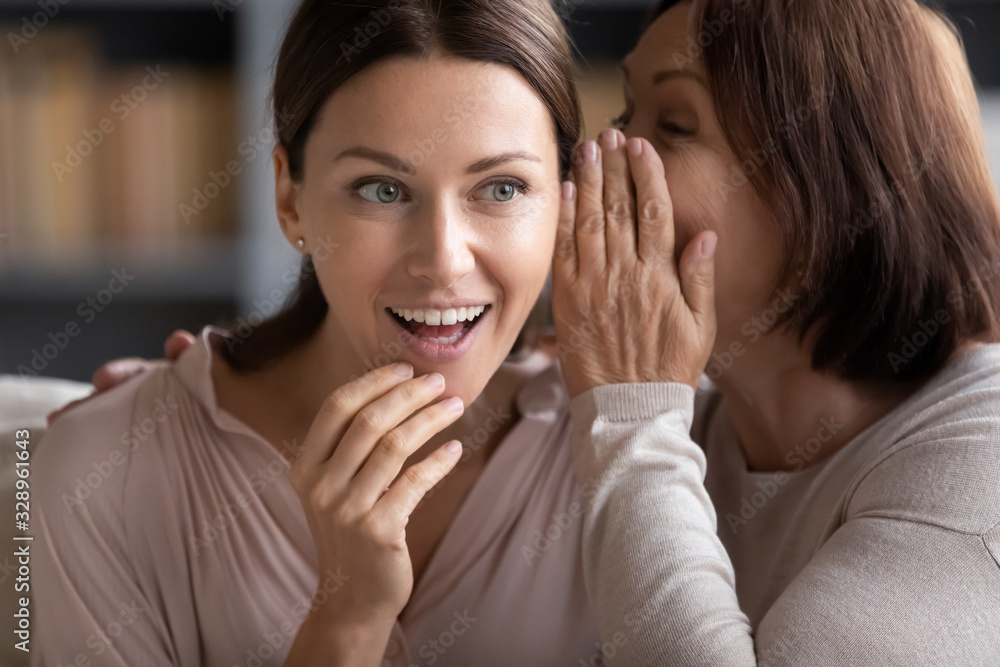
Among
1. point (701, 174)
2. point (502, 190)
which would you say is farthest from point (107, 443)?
point (701, 174)

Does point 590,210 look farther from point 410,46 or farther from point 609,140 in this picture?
point 410,46

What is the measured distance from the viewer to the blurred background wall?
7.02 feet

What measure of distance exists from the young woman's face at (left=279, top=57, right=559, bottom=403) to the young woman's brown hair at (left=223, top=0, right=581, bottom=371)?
0.01m

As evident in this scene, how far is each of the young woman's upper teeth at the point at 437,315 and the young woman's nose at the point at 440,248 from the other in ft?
0.13

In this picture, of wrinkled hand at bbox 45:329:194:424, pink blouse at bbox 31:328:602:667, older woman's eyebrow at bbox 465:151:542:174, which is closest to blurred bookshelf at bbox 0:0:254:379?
wrinkled hand at bbox 45:329:194:424

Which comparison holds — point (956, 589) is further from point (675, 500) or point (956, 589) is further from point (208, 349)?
point (208, 349)

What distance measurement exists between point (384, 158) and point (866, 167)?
58 centimetres

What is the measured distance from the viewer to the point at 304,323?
128 centimetres

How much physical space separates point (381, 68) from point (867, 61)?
58cm

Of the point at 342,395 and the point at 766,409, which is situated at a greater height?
the point at 342,395

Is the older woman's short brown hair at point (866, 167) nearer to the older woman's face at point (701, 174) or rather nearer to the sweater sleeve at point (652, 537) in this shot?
the older woman's face at point (701, 174)

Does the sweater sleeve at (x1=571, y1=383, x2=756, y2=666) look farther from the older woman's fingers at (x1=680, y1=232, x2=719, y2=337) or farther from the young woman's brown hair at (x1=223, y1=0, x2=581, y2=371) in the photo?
the young woman's brown hair at (x1=223, y1=0, x2=581, y2=371)

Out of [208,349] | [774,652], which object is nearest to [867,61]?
[774,652]

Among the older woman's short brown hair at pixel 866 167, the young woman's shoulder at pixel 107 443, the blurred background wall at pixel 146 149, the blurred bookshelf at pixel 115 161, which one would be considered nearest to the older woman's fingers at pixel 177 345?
the young woman's shoulder at pixel 107 443
